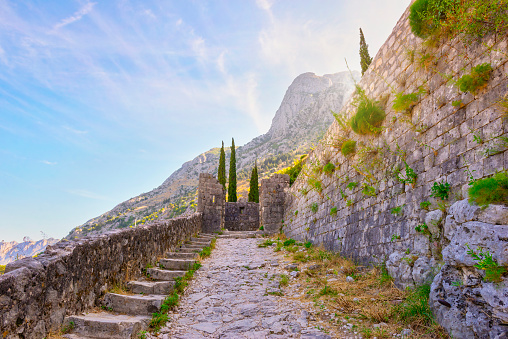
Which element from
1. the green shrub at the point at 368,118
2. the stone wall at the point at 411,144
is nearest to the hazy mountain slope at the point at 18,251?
the stone wall at the point at 411,144

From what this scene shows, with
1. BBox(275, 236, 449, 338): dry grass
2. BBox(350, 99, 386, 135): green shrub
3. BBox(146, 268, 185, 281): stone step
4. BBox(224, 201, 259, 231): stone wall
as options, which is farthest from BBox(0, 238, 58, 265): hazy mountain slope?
BBox(224, 201, 259, 231): stone wall

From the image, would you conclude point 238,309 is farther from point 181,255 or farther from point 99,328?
point 181,255

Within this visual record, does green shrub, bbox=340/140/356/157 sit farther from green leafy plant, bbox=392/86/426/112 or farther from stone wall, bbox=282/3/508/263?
green leafy plant, bbox=392/86/426/112

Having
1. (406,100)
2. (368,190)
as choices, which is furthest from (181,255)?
(406,100)

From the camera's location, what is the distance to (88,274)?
14.3 feet

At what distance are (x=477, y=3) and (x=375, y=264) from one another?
14.3 ft

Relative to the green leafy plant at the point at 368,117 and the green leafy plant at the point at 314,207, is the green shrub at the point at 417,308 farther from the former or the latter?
the green leafy plant at the point at 314,207

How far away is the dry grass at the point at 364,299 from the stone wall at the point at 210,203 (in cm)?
1203

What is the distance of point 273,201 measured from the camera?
18406 mm

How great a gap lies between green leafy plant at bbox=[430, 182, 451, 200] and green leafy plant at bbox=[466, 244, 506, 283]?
4.67 ft

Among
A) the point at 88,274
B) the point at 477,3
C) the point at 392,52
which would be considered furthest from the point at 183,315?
the point at 392,52

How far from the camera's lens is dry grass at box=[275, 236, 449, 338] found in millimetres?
3398

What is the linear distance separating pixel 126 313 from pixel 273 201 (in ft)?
46.2

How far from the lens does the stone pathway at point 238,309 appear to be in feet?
13.7
